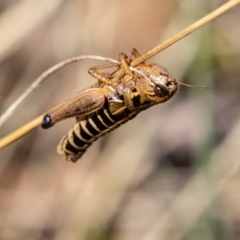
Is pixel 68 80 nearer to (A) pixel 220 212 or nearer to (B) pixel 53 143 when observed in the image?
(B) pixel 53 143

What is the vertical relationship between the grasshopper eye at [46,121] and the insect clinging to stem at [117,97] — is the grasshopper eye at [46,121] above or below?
above

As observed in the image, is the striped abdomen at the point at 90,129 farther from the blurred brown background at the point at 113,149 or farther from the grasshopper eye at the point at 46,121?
the blurred brown background at the point at 113,149

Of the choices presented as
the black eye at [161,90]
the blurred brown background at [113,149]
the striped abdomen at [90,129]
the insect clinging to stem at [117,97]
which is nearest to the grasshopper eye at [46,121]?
the insect clinging to stem at [117,97]

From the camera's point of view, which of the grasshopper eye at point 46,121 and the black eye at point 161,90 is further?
the grasshopper eye at point 46,121

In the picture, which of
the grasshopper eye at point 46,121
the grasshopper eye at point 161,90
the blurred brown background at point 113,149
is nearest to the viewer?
the grasshopper eye at point 161,90

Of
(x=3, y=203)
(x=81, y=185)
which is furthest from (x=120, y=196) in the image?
(x=3, y=203)

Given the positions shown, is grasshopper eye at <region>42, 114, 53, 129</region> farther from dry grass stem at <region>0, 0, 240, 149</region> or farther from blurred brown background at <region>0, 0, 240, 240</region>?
blurred brown background at <region>0, 0, 240, 240</region>

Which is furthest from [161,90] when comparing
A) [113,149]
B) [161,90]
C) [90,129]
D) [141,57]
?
[113,149]

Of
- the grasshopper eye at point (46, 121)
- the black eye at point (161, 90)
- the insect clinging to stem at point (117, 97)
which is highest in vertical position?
the grasshopper eye at point (46, 121)
